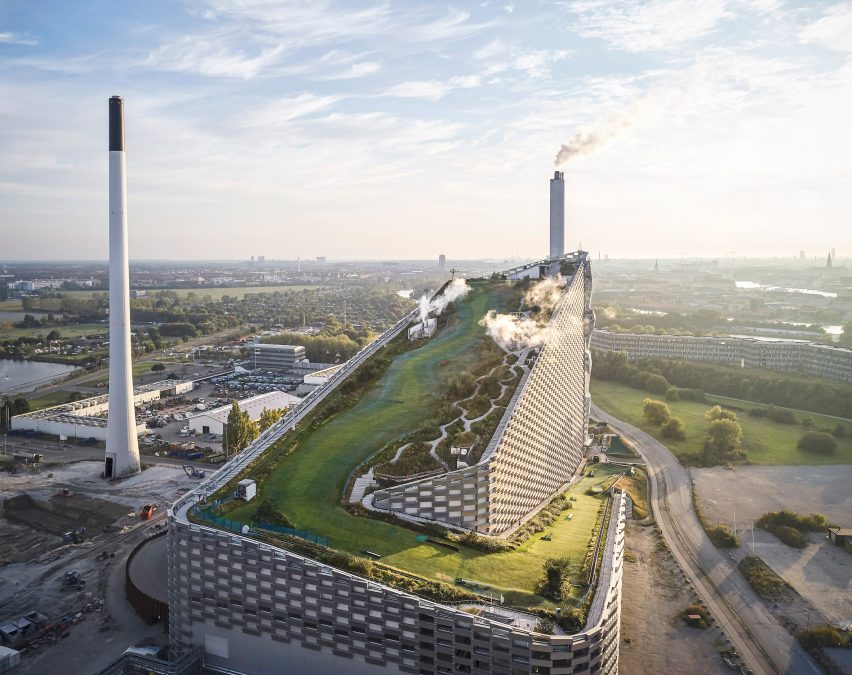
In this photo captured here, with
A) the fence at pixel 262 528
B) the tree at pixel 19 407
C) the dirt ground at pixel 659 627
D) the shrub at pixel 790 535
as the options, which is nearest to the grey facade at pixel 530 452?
the fence at pixel 262 528

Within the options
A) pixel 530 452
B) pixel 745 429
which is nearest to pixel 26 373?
pixel 530 452

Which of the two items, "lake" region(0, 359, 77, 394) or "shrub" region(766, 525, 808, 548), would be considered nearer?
"shrub" region(766, 525, 808, 548)

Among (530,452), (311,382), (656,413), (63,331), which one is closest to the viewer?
(530,452)

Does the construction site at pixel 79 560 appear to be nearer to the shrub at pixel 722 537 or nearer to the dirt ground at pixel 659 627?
the dirt ground at pixel 659 627

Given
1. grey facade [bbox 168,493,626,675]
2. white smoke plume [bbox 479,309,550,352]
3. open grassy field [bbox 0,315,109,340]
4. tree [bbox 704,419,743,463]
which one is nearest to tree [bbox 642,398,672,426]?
tree [bbox 704,419,743,463]

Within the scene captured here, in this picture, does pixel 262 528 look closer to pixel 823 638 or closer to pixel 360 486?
pixel 360 486

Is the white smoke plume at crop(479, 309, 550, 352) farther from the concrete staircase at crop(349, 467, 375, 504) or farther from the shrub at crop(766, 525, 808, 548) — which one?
the shrub at crop(766, 525, 808, 548)

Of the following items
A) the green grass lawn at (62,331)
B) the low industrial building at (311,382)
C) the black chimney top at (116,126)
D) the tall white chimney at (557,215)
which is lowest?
the low industrial building at (311,382)
